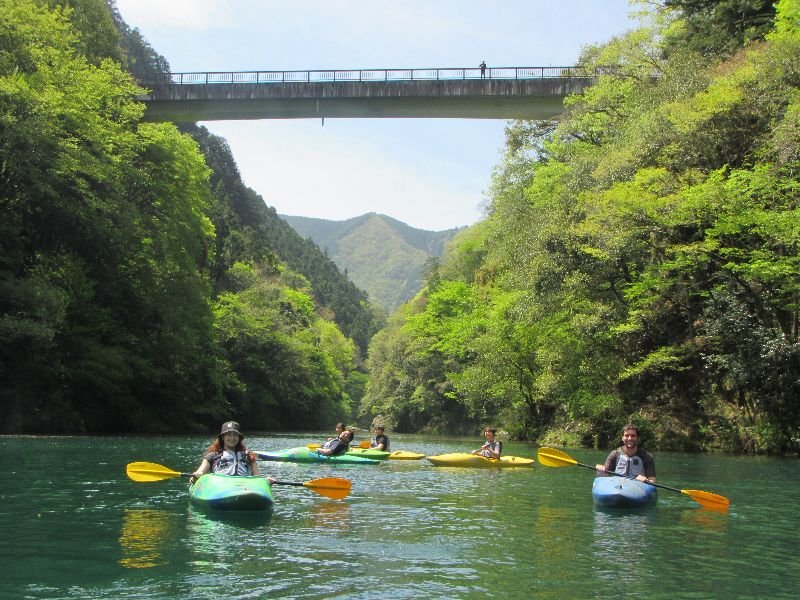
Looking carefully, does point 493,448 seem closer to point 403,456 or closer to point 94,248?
point 403,456

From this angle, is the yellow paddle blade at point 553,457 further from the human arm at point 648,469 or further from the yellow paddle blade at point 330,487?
the yellow paddle blade at point 330,487

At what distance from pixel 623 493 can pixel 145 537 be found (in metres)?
6.48

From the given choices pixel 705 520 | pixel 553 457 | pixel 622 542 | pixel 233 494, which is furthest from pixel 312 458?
pixel 622 542

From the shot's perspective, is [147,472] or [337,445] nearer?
[147,472]

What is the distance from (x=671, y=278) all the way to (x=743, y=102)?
217 inches

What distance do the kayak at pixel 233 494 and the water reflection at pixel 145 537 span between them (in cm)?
50

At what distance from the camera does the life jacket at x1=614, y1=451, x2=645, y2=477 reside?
12609mm

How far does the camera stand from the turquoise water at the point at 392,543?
682cm

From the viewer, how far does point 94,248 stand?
103 ft

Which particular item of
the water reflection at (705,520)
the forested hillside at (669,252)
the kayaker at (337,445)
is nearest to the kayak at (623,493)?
the water reflection at (705,520)

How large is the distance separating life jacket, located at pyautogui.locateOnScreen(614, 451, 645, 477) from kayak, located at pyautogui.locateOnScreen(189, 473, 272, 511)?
17.8 ft

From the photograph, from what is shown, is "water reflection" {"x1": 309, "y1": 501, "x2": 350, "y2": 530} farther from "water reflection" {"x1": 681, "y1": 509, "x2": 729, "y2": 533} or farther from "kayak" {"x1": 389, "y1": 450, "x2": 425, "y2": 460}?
"kayak" {"x1": 389, "y1": 450, "x2": 425, "y2": 460}

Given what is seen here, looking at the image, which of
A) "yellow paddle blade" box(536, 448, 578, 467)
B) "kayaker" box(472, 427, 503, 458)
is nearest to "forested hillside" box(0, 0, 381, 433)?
"kayaker" box(472, 427, 503, 458)

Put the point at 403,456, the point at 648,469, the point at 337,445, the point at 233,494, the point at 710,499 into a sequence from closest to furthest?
the point at 233,494 → the point at 710,499 → the point at 648,469 → the point at 337,445 → the point at 403,456
